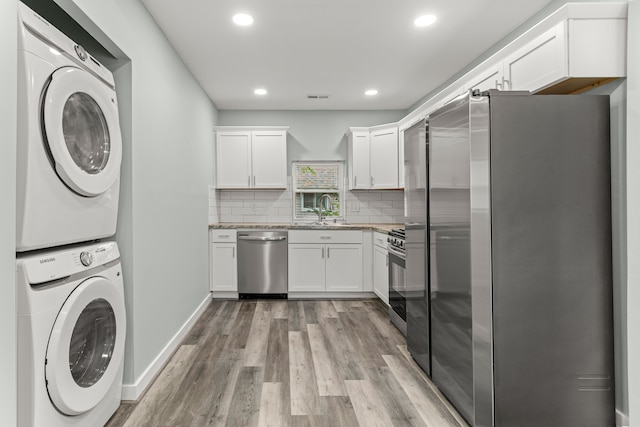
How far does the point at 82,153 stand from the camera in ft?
5.28

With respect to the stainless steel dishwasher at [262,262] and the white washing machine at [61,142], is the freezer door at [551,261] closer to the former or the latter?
the white washing machine at [61,142]

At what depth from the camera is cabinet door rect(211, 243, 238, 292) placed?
4.41 meters

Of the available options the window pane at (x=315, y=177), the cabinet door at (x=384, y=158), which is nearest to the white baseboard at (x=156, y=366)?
the window pane at (x=315, y=177)

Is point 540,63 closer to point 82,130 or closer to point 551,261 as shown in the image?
point 551,261

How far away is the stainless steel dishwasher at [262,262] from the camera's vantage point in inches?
174

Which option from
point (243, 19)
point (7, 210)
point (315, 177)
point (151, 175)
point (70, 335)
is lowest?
point (70, 335)

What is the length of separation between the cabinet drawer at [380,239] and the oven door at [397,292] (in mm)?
372

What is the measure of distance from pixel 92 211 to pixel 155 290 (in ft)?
3.08

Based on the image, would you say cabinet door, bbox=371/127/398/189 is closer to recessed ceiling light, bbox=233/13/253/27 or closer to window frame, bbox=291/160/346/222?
window frame, bbox=291/160/346/222

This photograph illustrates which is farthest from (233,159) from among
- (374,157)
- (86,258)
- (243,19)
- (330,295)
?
(86,258)

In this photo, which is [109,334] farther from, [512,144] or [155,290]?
[512,144]

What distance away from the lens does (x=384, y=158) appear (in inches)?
183

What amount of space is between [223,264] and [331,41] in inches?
114
